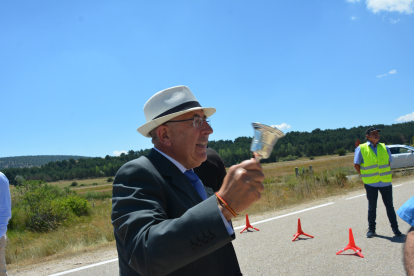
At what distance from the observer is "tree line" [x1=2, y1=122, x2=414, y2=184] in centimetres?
7267

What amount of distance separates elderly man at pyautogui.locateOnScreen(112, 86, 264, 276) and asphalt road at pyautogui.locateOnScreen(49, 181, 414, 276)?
150 inches

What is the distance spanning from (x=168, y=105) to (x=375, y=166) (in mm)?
6151

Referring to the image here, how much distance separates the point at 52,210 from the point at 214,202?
15809 mm

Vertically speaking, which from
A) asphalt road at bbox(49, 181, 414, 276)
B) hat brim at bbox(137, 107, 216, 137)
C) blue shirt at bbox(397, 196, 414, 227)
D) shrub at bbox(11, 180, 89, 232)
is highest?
hat brim at bbox(137, 107, 216, 137)

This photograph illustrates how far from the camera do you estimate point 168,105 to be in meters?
1.76

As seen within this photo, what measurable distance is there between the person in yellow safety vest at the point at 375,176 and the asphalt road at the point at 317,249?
404 mm

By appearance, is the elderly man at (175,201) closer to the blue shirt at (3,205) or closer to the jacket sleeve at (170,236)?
the jacket sleeve at (170,236)

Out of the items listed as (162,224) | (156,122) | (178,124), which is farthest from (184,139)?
(162,224)

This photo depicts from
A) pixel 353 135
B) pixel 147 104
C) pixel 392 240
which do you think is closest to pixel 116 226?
pixel 147 104

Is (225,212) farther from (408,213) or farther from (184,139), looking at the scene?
(408,213)

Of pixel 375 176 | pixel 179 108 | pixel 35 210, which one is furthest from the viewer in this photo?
pixel 35 210

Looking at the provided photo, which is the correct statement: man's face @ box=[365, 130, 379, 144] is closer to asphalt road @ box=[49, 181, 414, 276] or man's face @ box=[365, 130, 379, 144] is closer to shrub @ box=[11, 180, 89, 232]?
asphalt road @ box=[49, 181, 414, 276]

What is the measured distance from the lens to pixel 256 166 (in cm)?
119

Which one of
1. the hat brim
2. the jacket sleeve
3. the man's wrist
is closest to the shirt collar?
the hat brim
